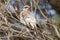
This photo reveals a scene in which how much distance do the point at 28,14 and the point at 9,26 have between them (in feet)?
3.24

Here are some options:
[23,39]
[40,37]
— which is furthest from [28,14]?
[40,37]

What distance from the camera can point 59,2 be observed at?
5621 mm

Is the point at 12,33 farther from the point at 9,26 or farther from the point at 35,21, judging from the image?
the point at 35,21

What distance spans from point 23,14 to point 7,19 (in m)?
0.72

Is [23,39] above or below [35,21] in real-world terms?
below

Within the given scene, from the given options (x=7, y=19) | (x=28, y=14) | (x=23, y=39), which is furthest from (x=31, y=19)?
(x=7, y=19)

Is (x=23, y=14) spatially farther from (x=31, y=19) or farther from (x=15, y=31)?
(x=15, y=31)

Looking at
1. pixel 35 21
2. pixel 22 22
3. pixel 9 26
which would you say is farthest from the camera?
pixel 35 21

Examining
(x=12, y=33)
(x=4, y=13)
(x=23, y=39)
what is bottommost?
(x=23, y=39)

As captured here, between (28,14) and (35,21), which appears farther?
(28,14)

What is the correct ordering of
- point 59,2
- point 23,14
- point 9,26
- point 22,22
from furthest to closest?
point 59,2, point 23,14, point 22,22, point 9,26

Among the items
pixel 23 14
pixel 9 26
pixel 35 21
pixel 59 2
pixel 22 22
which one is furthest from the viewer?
pixel 59 2

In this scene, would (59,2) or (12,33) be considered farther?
(59,2)

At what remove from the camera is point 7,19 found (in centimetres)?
395
